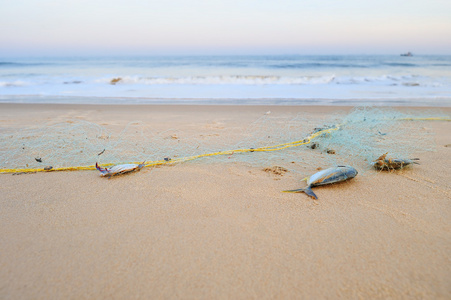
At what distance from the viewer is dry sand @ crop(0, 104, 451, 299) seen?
143 centimetres

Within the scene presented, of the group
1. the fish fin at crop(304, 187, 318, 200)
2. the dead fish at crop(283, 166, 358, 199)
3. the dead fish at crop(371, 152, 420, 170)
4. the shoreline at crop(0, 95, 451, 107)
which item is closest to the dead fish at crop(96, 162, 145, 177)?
the dead fish at crop(283, 166, 358, 199)

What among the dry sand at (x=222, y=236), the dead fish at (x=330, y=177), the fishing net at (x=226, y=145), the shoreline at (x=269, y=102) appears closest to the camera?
the dry sand at (x=222, y=236)

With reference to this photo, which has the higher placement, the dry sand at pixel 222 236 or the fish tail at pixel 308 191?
the fish tail at pixel 308 191

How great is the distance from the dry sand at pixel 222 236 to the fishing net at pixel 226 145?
0.36 meters

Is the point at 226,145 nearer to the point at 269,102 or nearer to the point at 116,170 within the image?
the point at 116,170

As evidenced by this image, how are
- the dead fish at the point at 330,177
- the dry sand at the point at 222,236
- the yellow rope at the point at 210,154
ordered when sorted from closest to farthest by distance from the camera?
the dry sand at the point at 222,236, the dead fish at the point at 330,177, the yellow rope at the point at 210,154

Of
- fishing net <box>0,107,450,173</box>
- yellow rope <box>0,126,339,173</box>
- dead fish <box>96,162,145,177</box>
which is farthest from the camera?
fishing net <box>0,107,450,173</box>

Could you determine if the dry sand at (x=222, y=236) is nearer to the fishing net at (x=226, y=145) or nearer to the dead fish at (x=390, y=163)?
the dead fish at (x=390, y=163)

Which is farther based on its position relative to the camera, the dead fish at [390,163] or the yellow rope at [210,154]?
the yellow rope at [210,154]

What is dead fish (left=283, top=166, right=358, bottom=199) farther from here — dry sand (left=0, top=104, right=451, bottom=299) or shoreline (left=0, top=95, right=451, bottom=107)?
shoreline (left=0, top=95, right=451, bottom=107)

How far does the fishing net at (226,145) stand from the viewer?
10.4 feet

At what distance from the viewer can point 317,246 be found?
1.70 meters

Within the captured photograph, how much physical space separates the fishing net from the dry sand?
0.36 metres

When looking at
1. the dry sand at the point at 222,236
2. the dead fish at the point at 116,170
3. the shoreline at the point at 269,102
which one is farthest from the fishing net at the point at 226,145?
the shoreline at the point at 269,102
